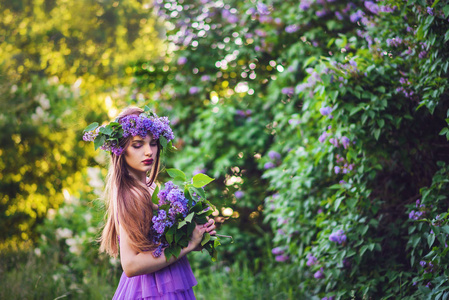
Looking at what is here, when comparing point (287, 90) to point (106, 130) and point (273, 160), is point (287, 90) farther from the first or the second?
point (106, 130)

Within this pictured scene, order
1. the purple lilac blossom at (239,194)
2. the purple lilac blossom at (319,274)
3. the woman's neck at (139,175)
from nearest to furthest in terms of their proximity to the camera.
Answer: the woman's neck at (139,175)
the purple lilac blossom at (319,274)
the purple lilac blossom at (239,194)

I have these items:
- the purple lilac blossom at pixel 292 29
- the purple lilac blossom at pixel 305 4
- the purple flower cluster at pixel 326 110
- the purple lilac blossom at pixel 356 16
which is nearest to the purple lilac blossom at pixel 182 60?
the purple lilac blossom at pixel 292 29

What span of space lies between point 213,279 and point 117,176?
221 cm

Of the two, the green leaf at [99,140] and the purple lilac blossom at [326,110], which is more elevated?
the green leaf at [99,140]

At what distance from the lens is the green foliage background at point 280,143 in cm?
269

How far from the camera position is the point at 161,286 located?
1849mm

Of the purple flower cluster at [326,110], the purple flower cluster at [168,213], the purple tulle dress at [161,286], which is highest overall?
the purple flower cluster at [168,213]

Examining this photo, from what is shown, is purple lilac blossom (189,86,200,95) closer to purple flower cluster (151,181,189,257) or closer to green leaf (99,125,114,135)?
green leaf (99,125,114,135)

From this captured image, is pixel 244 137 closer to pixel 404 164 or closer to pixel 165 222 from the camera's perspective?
pixel 404 164

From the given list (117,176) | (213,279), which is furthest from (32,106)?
(117,176)

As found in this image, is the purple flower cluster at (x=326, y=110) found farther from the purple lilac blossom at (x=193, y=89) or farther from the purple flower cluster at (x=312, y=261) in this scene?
the purple lilac blossom at (x=193, y=89)

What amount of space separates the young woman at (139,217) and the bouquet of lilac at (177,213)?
3cm

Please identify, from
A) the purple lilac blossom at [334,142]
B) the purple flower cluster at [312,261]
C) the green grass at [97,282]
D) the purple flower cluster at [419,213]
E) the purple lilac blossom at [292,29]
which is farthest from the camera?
the purple lilac blossom at [292,29]

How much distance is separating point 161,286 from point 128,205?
1.25ft
